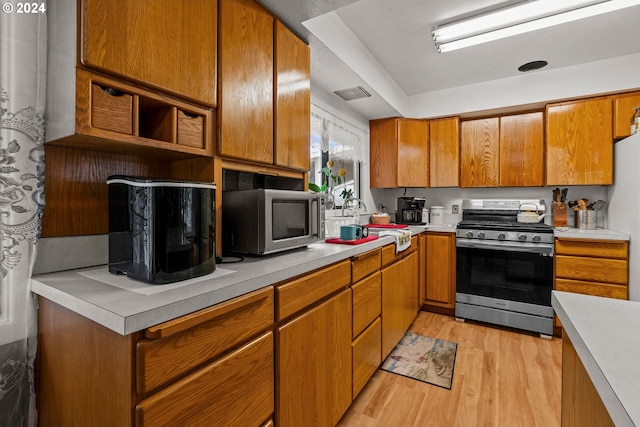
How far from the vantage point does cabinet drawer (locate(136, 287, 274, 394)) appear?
73cm

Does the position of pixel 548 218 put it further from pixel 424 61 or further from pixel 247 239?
pixel 247 239

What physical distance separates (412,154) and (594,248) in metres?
1.84

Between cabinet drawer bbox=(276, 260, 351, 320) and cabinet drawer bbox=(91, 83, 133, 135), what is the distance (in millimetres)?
778

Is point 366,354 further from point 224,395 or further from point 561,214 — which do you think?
point 561,214

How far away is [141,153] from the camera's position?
1282 mm

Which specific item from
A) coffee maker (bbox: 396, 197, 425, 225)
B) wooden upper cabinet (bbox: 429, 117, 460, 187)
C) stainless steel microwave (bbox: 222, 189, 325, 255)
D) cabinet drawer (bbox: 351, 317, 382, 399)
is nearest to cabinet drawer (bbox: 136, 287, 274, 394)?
stainless steel microwave (bbox: 222, 189, 325, 255)

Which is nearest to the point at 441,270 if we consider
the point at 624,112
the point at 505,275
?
the point at 505,275

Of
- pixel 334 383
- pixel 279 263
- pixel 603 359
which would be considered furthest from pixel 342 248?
pixel 603 359

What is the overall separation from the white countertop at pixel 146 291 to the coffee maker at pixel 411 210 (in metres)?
2.44

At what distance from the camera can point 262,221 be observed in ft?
4.40

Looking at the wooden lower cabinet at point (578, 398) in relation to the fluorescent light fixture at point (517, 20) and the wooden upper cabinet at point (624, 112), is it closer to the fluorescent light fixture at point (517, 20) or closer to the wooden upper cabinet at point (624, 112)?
the fluorescent light fixture at point (517, 20)

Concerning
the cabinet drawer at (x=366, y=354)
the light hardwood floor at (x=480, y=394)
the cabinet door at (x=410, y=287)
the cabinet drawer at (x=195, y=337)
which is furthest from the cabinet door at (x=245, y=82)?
the cabinet door at (x=410, y=287)

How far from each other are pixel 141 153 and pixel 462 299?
2.98m

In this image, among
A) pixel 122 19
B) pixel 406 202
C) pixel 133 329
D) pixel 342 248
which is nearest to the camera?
pixel 133 329
